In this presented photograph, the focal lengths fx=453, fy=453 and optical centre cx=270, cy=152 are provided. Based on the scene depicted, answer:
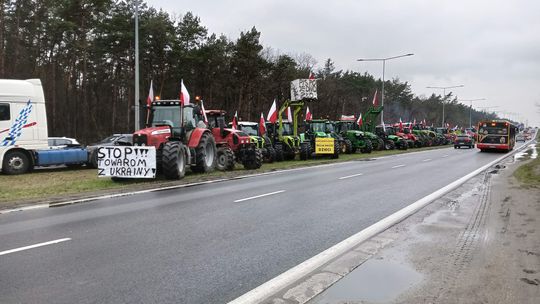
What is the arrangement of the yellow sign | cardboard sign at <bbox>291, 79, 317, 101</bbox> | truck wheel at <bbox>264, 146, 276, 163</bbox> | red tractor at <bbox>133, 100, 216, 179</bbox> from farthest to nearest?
1. the yellow sign
2. cardboard sign at <bbox>291, 79, 317, 101</bbox>
3. truck wheel at <bbox>264, 146, 276, 163</bbox>
4. red tractor at <bbox>133, 100, 216, 179</bbox>

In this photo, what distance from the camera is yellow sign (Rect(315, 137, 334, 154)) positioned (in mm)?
28562

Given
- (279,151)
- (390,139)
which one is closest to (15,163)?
(279,151)

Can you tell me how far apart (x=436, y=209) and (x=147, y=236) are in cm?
643

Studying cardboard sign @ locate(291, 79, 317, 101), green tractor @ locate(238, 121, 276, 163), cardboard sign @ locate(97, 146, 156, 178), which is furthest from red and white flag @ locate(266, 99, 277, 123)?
cardboard sign @ locate(97, 146, 156, 178)

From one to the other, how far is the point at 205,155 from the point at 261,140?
771 cm

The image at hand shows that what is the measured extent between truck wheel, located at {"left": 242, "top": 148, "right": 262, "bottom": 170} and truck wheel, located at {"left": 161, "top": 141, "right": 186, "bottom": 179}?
217 inches

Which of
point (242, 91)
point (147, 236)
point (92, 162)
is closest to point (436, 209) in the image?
point (147, 236)

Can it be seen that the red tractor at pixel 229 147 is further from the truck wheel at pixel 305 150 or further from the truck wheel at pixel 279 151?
the truck wheel at pixel 305 150

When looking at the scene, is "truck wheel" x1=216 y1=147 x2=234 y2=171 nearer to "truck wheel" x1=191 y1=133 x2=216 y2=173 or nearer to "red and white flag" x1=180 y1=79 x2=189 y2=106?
"truck wheel" x1=191 y1=133 x2=216 y2=173

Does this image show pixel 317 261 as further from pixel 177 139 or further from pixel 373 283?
pixel 177 139

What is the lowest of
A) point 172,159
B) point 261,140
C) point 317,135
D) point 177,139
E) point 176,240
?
point 176,240

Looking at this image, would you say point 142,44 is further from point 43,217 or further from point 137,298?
point 137,298

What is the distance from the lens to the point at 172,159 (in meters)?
15.4

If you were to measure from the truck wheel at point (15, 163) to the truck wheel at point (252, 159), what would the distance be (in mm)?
9240
